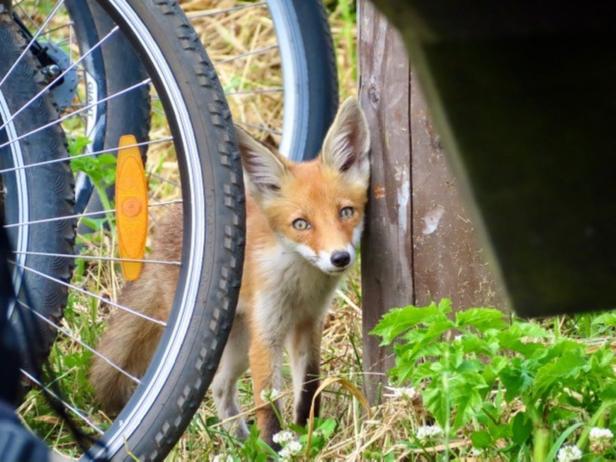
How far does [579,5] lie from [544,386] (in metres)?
1.91

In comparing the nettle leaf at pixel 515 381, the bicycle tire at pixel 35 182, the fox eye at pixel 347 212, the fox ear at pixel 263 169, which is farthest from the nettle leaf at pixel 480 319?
the bicycle tire at pixel 35 182

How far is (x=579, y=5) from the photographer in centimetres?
133

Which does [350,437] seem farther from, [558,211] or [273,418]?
[558,211]

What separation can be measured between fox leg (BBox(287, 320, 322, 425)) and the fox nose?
39 cm

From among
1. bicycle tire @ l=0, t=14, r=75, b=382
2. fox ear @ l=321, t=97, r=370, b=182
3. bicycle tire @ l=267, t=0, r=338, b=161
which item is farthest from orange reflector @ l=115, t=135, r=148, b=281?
bicycle tire @ l=267, t=0, r=338, b=161

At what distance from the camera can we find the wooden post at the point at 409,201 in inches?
149

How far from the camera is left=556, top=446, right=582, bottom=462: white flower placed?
121 inches

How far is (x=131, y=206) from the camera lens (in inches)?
A: 153

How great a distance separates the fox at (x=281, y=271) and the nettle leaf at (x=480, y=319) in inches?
33.0

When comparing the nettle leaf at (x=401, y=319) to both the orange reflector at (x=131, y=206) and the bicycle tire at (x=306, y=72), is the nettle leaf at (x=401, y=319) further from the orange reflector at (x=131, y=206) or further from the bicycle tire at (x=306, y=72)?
the bicycle tire at (x=306, y=72)

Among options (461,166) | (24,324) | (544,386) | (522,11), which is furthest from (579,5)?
(544,386)

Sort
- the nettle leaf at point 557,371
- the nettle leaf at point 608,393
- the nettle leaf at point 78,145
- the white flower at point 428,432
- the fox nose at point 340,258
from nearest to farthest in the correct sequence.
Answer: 1. the nettle leaf at point 557,371
2. the nettle leaf at point 608,393
3. the white flower at point 428,432
4. the fox nose at point 340,258
5. the nettle leaf at point 78,145

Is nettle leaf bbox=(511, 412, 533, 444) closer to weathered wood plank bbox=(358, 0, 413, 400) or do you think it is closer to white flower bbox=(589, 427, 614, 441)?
white flower bbox=(589, 427, 614, 441)

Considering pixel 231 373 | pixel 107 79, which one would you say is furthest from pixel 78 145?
pixel 231 373
